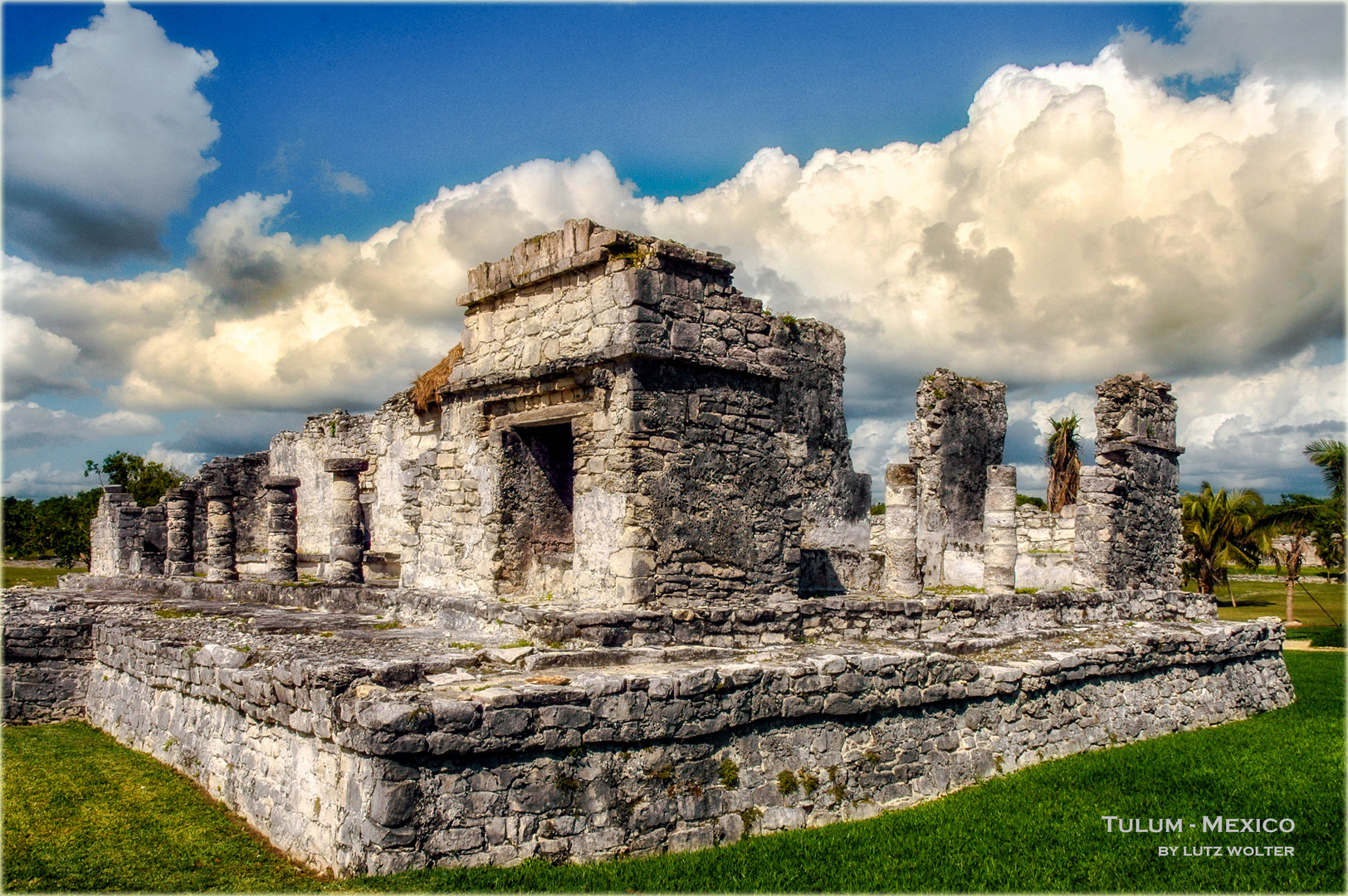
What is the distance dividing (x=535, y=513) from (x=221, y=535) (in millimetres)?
7144

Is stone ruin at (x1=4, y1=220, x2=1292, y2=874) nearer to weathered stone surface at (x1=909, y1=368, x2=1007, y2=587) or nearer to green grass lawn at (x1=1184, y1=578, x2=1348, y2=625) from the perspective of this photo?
weathered stone surface at (x1=909, y1=368, x2=1007, y2=587)

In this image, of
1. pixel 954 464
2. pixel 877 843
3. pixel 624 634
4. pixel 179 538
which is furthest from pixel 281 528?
pixel 877 843

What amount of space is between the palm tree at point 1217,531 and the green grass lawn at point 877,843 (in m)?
20.1

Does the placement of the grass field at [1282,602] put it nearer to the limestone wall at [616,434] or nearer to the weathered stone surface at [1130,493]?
the weathered stone surface at [1130,493]

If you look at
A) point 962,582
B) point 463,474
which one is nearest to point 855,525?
point 962,582

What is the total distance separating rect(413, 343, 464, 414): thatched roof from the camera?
15926 mm

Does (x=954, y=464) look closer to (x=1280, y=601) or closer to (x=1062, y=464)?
(x=1062, y=464)

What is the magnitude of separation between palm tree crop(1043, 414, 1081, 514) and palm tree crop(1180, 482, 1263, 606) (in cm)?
293

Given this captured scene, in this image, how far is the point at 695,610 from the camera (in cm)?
728

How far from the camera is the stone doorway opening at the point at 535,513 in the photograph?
8438mm

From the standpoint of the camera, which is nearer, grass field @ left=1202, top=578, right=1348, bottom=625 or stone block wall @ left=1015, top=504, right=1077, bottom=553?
stone block wall @ left=1015, top=504, right=1077, bottom=553

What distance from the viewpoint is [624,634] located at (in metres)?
6.86

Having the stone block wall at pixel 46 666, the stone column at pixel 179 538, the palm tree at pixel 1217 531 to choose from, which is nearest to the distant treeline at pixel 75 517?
the stone column at pixel 179 538

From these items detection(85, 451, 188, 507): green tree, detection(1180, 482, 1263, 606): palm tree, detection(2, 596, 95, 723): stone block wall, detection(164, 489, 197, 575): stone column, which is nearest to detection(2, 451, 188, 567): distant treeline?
detection(85, 451, 188, 507): green tree
